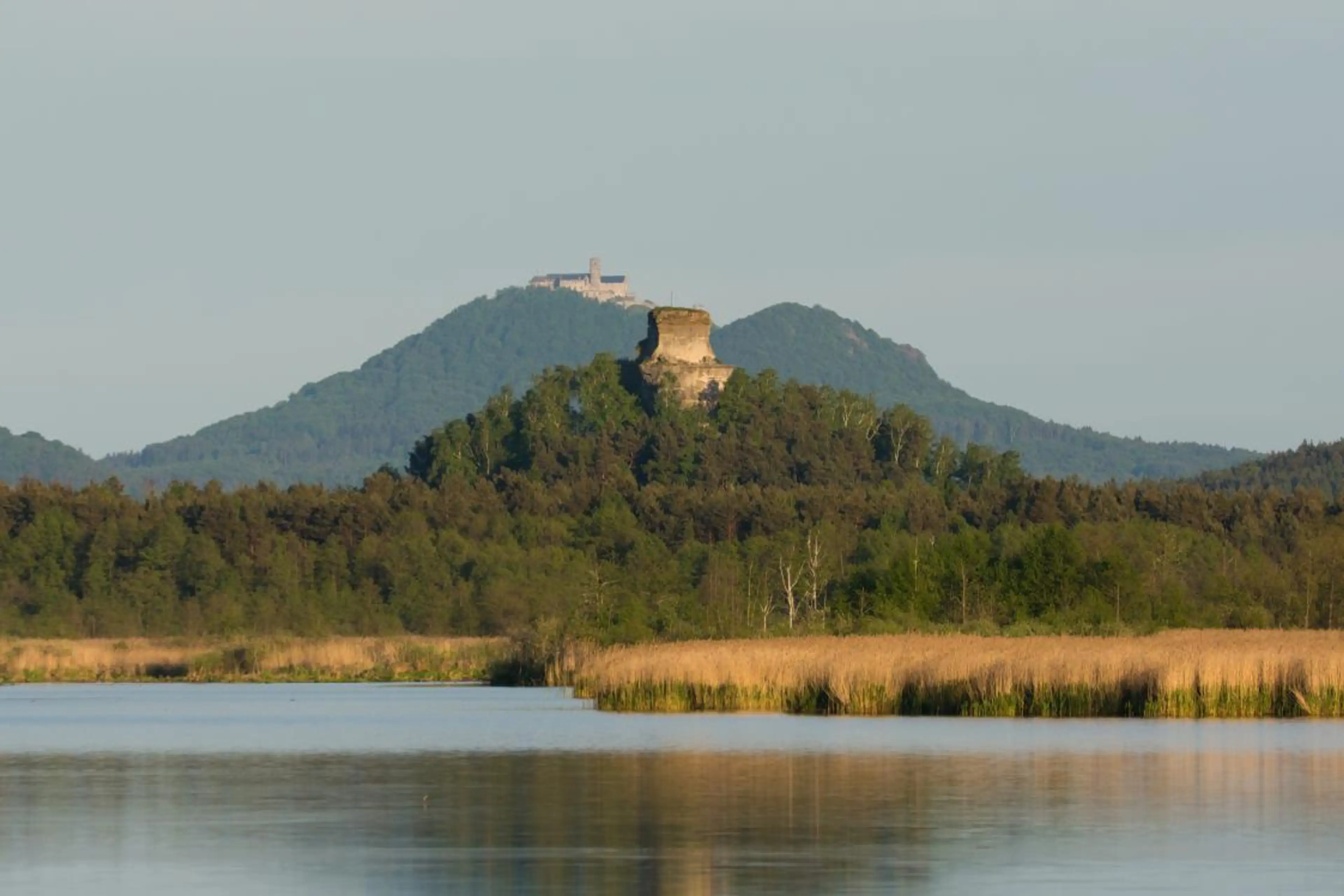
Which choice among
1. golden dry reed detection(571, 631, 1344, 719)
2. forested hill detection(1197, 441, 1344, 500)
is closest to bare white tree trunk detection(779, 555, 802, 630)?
golden dry reed detection(571, 631, 1344, 719)

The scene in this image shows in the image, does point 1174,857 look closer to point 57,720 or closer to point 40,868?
point 40,868

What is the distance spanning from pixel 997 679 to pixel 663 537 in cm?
7304

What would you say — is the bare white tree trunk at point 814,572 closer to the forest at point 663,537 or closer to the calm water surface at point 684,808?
the forest at point 663,537

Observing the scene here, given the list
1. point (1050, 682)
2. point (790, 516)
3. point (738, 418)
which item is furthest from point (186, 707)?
point (738, 418)

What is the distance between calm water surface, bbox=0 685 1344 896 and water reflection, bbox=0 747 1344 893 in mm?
60

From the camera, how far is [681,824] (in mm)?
26688

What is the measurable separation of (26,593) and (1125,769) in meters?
82.8

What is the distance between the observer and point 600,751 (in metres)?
37.6

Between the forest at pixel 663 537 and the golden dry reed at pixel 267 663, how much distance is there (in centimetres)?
488

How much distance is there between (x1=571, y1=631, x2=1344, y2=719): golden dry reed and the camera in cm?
4331

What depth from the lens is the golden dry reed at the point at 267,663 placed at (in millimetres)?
76188

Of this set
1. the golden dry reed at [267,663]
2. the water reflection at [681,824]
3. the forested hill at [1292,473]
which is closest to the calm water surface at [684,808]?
the water reflection at [681,824]

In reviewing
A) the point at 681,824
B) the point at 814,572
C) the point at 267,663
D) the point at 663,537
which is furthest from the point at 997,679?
the point at 663,537

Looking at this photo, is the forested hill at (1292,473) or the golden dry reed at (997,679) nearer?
the golden dry reed at (997,679)
